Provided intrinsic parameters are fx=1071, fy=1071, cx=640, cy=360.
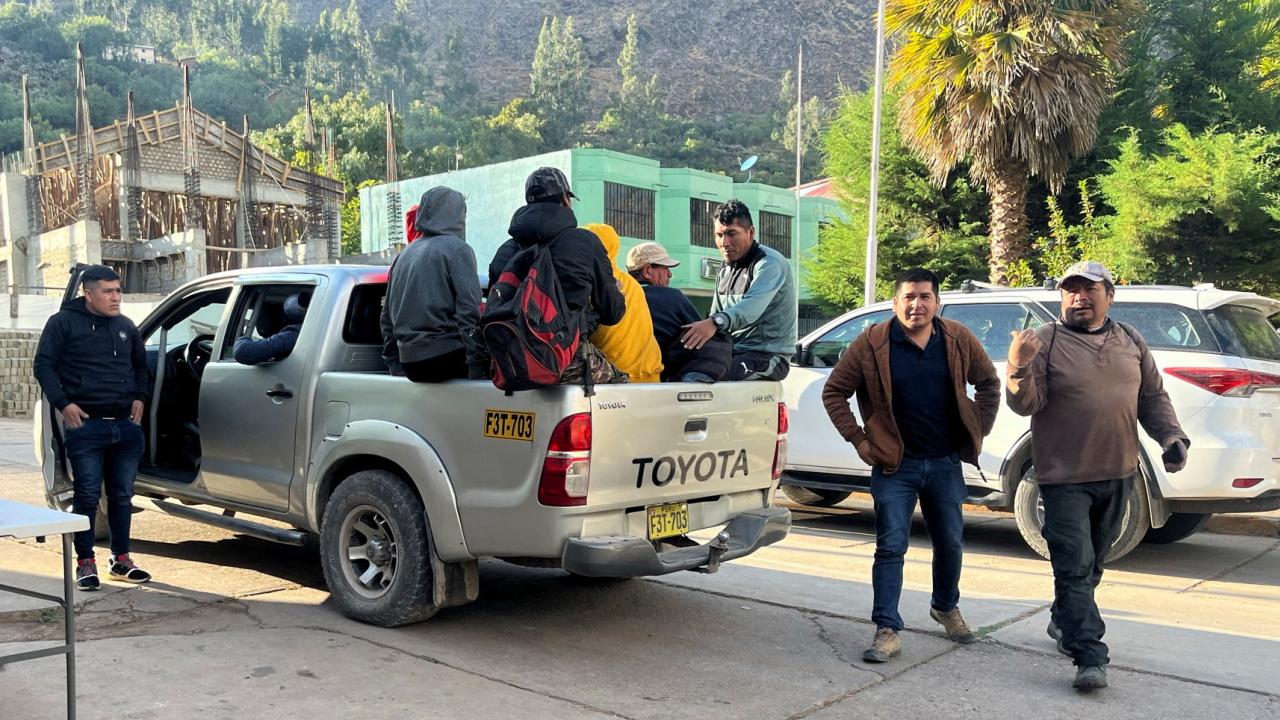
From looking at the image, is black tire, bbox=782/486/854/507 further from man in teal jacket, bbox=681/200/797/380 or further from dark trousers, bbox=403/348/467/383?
dark trousers, bbox=403/348/467/383

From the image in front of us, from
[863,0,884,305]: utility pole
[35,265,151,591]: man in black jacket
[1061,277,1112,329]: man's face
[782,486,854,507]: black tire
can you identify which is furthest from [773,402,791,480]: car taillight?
[863,0,884,305]: utility pole

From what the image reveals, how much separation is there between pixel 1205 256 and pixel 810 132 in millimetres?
97164

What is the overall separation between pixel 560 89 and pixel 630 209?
8656 cm

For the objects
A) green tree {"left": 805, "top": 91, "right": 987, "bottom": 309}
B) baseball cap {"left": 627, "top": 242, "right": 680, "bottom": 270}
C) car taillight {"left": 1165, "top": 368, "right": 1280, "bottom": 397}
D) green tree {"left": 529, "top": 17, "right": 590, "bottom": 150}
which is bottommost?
car taillight {"left": 1165, "top": 368, "right": 1280, "bottom": 397}

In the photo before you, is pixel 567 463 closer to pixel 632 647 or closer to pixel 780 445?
pixel 632 647

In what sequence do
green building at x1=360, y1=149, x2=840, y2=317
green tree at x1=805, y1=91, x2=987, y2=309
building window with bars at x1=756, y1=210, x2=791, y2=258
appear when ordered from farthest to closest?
building window with bars at x1=756, y1=210, x2=791, y2=258
green building at x1=360, y1=149, x2=840, y2=317
green tree at x1=805, y1=91, x2=987, y2=309

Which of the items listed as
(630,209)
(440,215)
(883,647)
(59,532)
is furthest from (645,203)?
(59,532)

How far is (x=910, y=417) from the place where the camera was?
4.98 metres

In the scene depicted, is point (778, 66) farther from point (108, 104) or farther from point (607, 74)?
point (108, 104)

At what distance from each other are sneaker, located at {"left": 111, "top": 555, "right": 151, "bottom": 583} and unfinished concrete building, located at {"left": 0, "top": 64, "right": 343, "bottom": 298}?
32.8 m

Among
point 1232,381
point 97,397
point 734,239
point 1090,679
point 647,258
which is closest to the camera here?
point 1090,679

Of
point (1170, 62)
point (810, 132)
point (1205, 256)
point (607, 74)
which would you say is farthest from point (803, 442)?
point (607, 74)

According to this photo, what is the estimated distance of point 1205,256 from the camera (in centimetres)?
1925

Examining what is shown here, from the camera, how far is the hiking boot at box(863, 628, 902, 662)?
491 centimetres
